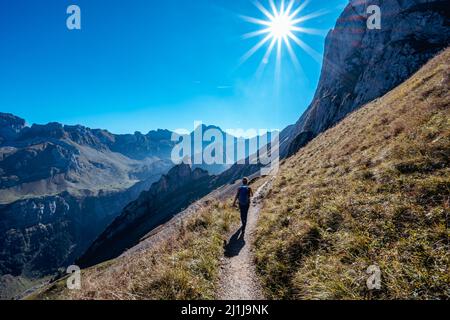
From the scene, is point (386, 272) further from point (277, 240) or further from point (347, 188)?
point (347, 188)

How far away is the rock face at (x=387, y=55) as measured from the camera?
67.9 metres

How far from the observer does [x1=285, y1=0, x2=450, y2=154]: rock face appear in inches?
2675

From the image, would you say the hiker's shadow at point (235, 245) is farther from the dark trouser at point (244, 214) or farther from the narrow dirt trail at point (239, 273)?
the dark trouser at point (244, 214)

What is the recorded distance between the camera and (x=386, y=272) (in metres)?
6.57

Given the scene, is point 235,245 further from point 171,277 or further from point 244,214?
point 171,277

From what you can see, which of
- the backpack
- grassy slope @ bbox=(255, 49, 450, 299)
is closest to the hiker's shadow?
grassy slope @ bbox=(255, 49, 450, 299)

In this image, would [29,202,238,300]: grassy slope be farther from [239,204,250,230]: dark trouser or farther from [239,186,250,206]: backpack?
[239,186,250,206]: backpack

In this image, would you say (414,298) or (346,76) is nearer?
(414,298)

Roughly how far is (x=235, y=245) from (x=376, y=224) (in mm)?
6525

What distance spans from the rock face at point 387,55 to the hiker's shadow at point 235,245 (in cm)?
5555

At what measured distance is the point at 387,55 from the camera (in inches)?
3135
